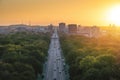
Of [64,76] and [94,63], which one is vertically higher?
[94,63]

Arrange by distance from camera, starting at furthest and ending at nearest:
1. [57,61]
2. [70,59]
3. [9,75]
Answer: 1. [57,61]
2. [70,59]
3. [9,75]

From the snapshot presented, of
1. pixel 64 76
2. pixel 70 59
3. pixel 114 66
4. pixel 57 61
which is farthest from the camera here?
pixel 57 61

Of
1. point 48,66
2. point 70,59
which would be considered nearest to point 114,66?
point 70,59

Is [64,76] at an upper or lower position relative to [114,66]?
lower

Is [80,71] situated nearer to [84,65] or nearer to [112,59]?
[84,65]

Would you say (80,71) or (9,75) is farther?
(80,71)

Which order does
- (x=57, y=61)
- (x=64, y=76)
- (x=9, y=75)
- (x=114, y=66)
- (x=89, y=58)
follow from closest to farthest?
1. (x=9, y=75)
2. (x=114, y=66)
3. (x=89, y=58)
4. (x=64, y=76)
5. (x=57, y=61)

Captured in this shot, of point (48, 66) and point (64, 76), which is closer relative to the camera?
point (64, 76)

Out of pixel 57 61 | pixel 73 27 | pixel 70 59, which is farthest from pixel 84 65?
pixel 73 27

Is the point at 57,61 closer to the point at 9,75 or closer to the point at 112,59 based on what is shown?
the point at 112,59
